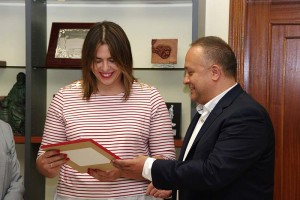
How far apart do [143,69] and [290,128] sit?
39.6 inches

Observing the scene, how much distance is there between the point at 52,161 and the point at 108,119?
0.95 feet

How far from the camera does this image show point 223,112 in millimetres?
1610

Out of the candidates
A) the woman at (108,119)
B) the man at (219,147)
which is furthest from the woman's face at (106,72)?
the man at (219,147)

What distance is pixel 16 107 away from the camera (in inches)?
109

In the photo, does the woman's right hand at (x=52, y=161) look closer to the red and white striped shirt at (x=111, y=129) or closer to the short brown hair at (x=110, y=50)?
the red and white striped shirt at (x=111, y=129)

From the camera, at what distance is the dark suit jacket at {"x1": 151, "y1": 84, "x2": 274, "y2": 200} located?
1485 millimetres

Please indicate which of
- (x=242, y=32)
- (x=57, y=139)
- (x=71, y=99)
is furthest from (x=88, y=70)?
(x=242, y=32)

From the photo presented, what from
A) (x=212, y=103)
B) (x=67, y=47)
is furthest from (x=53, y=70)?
(x=212, y=103)

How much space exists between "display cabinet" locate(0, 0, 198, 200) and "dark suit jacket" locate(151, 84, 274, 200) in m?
1.09

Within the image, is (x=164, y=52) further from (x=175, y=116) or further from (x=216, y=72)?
(x=216, y=72)

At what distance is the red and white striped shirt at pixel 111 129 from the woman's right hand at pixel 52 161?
6 cm

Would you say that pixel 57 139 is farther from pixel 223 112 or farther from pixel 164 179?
pixel 223 112

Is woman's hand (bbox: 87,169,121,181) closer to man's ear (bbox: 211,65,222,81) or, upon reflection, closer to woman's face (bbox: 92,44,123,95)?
woman's face (bbox: 92,44,123,95)

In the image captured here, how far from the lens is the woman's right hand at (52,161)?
173 centimetres
